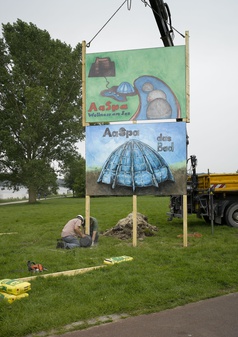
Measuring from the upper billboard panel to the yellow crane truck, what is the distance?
171 inches

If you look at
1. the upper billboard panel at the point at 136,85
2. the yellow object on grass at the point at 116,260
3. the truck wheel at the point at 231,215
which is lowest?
the yellow object on grass at the point at 116,260

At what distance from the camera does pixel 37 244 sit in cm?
1241

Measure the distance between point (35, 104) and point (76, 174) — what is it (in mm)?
28079

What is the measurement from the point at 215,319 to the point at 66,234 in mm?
6822

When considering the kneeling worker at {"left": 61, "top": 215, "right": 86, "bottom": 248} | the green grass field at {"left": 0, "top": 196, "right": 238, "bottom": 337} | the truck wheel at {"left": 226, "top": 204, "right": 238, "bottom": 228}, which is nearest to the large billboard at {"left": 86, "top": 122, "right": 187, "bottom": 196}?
the kneeling worker at {"left": 61, "top": 215, "right": 86, "bottom": 248}

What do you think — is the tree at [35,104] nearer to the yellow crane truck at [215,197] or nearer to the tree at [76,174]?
the tree at [76,174]

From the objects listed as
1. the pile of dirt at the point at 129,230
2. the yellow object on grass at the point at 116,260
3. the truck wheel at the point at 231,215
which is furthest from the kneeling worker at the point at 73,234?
the truck wheel at the point at 231,215

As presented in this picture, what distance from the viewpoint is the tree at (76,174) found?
44875 millimetres

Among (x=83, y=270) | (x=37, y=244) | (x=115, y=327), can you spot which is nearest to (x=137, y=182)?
(x=37, y=244)

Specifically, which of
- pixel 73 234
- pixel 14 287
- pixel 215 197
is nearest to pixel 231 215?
pixel 215 197

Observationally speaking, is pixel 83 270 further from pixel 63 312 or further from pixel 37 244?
pixel 37 244

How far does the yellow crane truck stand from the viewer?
49.8 feet

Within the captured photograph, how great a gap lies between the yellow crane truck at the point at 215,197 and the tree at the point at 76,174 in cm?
2978

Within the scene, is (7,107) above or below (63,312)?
above
